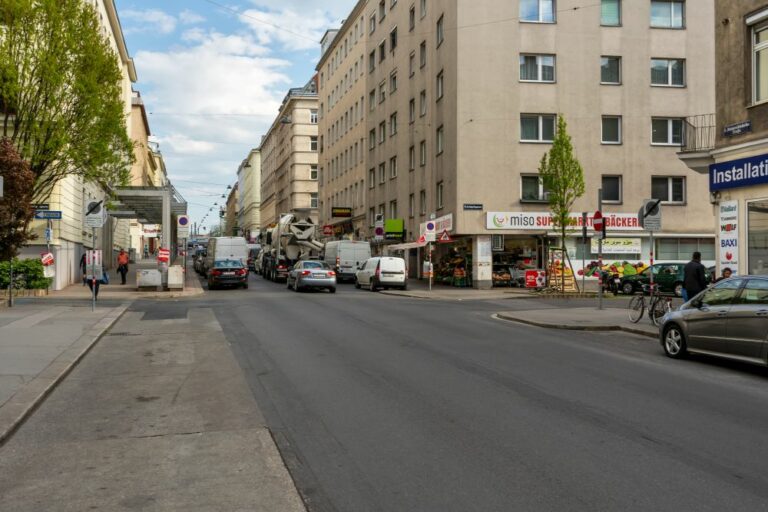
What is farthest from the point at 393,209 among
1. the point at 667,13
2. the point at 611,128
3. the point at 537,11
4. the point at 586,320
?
the point at 586,320

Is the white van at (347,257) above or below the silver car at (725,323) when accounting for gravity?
above

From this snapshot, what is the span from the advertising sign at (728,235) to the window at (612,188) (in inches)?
745

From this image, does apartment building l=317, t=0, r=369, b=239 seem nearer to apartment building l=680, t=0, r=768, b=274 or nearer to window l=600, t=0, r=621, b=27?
window l=600, t=0, r=621, b=27

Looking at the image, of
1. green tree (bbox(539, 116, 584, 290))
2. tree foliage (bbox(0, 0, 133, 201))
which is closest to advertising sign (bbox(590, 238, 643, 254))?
green tree (bbox(539, 116, 584, 290))

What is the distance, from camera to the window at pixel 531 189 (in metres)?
35.8

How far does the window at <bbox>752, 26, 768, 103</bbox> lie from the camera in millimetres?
16719

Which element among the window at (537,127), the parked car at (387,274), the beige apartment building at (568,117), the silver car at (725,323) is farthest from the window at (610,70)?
the silver car at (725,323)

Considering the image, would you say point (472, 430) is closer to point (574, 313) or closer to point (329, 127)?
point (574, 313)

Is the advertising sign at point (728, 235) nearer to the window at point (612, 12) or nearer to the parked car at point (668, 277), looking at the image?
the parked car at point (668, 277)

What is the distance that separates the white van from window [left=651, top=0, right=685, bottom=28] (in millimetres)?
19531

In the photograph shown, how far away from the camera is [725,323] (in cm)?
1059

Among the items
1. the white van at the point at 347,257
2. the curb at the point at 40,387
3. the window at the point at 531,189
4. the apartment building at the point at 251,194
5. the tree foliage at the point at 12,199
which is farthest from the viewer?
the apartment building at the point at 251,194

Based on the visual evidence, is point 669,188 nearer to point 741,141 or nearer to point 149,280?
point 741,141

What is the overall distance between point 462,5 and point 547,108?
6.63m
